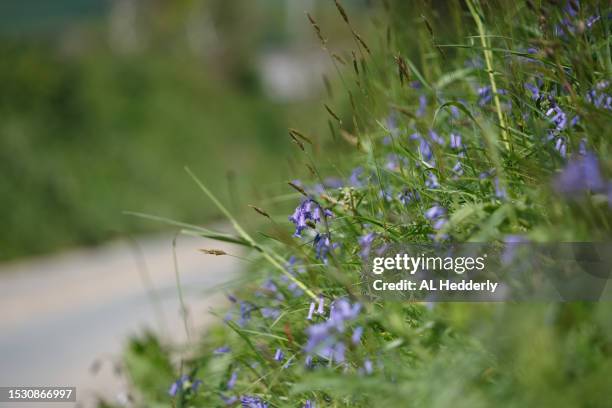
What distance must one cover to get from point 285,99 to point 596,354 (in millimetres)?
18167

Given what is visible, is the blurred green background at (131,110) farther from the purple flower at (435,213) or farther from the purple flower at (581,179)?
the purple flower at (581,179)

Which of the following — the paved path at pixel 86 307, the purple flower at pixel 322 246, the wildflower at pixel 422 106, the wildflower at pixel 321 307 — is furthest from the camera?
the paved path at pixel 86 307

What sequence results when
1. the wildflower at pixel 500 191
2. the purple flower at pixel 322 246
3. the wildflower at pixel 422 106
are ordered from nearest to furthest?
the wildflower at pixel 500 191, the purple flower at pixel 322 246, the wildflower at pixel 422 106

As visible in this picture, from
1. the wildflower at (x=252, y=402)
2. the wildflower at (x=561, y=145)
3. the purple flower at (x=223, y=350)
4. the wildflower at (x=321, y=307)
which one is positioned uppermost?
the wildflower at (x=561, y=145)

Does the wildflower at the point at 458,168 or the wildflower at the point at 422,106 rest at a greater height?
the wildflower at the point at 422,106

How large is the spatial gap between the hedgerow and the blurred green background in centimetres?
371

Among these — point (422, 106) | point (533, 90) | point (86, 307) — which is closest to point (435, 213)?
point (533, 90)

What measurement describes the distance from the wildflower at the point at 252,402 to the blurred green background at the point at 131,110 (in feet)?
13.4

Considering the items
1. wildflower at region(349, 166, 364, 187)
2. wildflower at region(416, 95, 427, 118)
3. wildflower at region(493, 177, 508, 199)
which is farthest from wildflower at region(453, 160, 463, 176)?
wildflower at region(416, 95, 427, 118)

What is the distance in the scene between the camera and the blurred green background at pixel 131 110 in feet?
31.2

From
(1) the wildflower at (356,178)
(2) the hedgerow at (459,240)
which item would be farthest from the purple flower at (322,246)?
(1) the wildflower at (356,178)

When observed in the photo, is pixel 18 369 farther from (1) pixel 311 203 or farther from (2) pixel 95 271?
(1) pixel 311 203

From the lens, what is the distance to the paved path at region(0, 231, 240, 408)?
5219 mm

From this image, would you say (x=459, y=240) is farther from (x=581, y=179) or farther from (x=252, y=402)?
(x=252, y=402)
